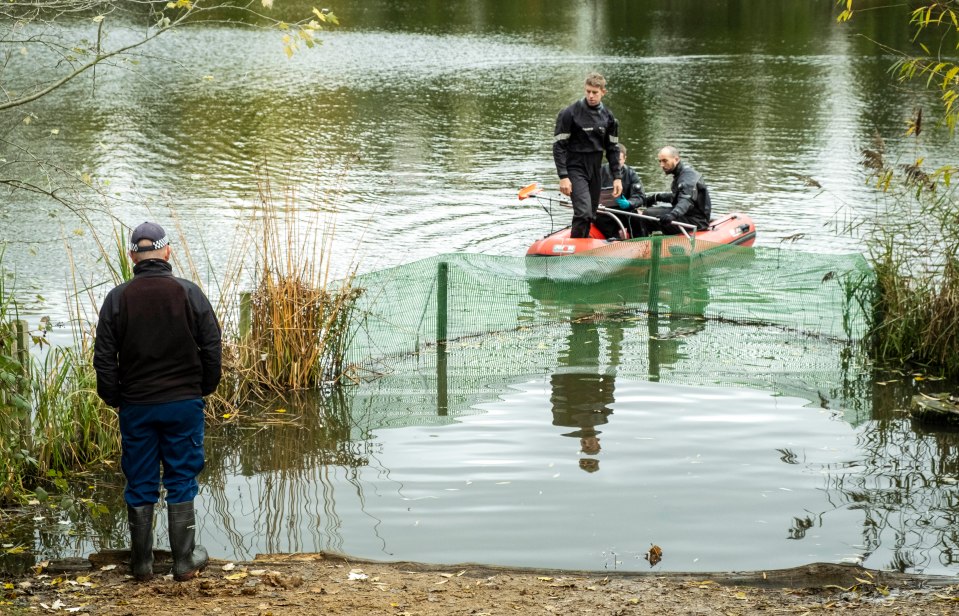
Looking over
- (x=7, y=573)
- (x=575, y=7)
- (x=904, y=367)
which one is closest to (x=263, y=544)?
(x=7, y=573)

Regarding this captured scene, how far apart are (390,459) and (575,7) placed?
159 feet

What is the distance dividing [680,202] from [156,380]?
8.01m

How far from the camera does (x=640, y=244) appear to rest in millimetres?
11469

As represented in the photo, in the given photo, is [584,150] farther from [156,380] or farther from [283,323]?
[156,380]

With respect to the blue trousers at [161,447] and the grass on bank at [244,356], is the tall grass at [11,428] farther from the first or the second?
the blue trousers at [161,447]

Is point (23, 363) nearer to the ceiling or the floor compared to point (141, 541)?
nearer to the ceiling

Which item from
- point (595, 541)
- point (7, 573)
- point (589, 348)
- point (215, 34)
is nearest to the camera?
point (7, 573)

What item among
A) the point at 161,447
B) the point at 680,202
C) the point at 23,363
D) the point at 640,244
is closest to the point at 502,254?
the point at 680,202

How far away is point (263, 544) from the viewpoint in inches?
237

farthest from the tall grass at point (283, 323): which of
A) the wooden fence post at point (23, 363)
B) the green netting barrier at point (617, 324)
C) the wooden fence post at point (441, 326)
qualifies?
the wooden fence post at point (23, 363)

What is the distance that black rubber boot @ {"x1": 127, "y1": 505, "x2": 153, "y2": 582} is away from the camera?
211 inches

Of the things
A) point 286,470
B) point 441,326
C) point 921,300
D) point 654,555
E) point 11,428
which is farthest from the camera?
point 441,326

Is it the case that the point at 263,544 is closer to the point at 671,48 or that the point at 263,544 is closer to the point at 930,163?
the point at 930,163

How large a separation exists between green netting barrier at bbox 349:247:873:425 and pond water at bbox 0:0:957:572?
93 mm
